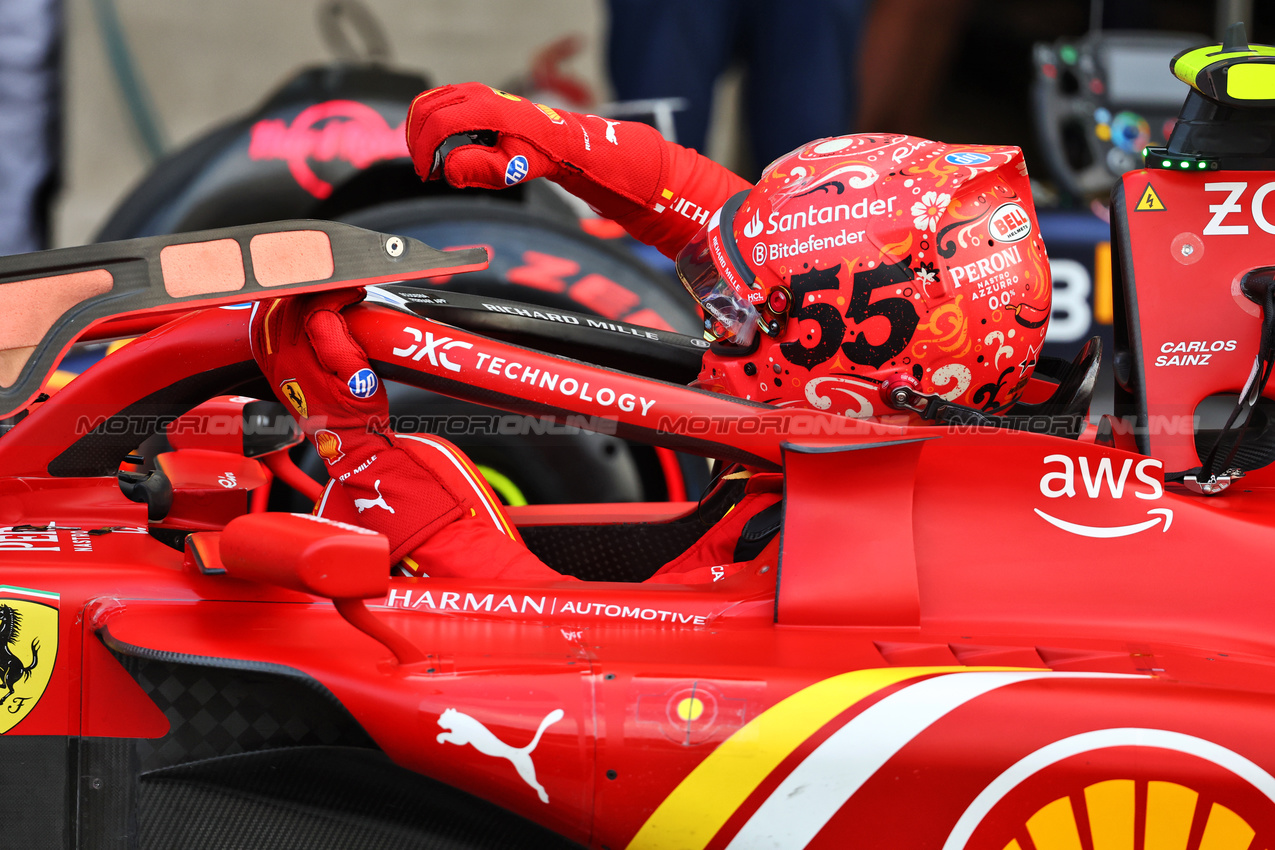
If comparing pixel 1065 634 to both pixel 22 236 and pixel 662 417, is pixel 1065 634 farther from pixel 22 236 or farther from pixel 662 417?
pixel 22 236

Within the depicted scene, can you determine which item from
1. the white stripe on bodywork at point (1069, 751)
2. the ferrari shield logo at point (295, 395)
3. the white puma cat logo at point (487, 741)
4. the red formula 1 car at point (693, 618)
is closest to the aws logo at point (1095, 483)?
the red formula 1 car at point (693, 618)

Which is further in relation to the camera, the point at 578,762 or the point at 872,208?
the point at 872,208

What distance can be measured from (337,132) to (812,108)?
197 centimetres

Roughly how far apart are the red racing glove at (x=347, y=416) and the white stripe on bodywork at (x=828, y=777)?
22.4 inches

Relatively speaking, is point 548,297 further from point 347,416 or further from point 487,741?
point 487,741

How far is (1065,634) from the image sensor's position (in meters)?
1.32

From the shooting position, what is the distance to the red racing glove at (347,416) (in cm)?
138

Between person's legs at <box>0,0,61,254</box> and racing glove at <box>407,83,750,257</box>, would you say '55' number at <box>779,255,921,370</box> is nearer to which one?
racing glove at <box>407,83,750,257</box>

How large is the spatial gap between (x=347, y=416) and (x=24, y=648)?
1.41ft

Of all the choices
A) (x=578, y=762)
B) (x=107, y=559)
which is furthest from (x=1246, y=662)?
(x=107, y=559)

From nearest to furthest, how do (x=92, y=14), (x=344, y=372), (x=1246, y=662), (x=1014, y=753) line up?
(x=1014, y=753), (x=1246, y=662), (x=344, y=372), (x=92, y=14)

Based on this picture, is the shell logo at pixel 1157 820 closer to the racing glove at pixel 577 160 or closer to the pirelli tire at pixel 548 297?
the racing glove at pixel 577 160

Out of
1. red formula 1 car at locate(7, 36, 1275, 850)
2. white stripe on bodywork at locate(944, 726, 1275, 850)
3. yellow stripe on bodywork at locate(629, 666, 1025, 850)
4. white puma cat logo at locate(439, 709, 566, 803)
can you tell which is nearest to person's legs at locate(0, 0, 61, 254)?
red formula 1 car at locate(7, 36, 1275, 850)

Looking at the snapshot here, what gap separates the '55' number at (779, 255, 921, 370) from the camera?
1.43 meters
